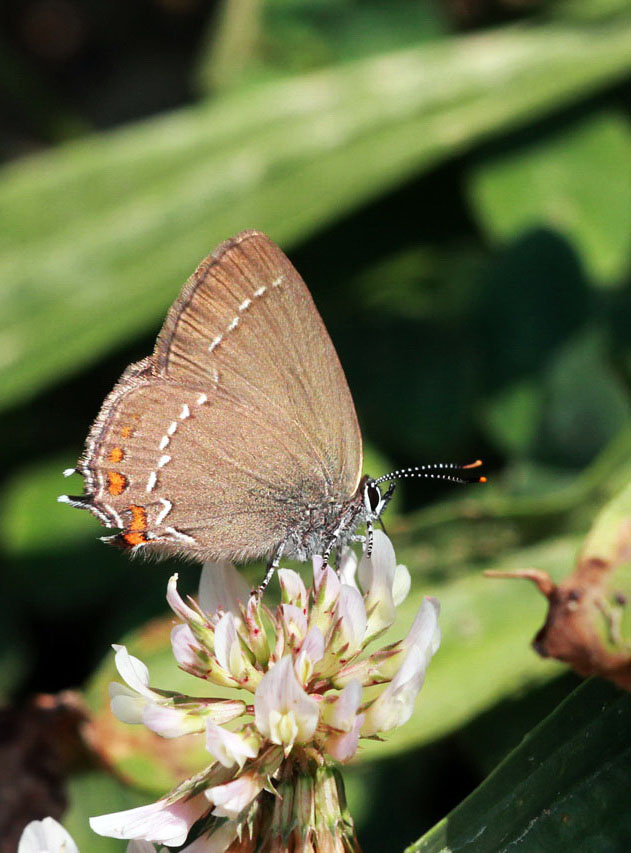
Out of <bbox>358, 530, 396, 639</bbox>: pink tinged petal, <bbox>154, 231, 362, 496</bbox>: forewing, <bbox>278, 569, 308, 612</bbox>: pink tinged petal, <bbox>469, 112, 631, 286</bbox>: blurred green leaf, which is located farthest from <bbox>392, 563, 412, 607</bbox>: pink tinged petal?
<bbox>469, 112, 631, 286</bbox>: blurred green leaf

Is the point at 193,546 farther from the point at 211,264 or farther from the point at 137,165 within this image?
the point at 137,165

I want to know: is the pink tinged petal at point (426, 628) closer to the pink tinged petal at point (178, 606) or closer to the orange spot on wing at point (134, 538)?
the pink tinged petal at point (178, 606)

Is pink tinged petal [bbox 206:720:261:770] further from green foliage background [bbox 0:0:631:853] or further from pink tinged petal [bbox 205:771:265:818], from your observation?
green foliage background [bbox 0:0:631:853]

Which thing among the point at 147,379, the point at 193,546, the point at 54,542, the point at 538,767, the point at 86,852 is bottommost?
the point at 86,852

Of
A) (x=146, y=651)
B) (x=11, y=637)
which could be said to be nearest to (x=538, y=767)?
(x=146, y=651)

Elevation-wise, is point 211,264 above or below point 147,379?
above

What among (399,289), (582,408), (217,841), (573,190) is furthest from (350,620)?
(573,190)
